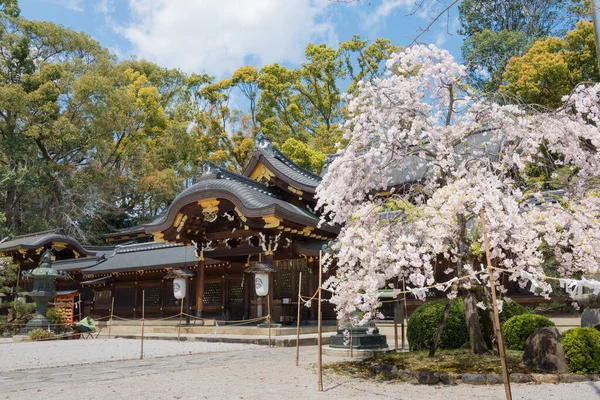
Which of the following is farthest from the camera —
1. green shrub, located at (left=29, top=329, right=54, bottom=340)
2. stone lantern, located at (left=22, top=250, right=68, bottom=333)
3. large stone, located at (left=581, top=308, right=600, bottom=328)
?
stone lantern, located at (left=22, top=250, right=68, bottom=333)

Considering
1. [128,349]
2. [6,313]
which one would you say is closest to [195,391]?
[128,349]

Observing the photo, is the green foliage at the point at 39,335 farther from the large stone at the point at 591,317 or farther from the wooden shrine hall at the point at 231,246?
the large stone at the point at 591,317

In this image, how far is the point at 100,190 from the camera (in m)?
33.5

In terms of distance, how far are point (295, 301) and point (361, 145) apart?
30.4 feet

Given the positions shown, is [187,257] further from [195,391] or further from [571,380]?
[571,380]

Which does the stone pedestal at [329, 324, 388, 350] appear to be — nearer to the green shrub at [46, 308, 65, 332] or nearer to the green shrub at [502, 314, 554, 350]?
the green shrub at [502, 314, 554, 350]

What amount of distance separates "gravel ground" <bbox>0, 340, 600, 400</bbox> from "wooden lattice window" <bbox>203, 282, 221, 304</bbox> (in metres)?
Answer: 8.41

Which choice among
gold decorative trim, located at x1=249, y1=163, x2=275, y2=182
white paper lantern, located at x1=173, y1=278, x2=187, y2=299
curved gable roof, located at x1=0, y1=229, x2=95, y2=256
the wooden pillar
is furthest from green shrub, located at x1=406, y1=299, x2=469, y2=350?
curved gable roof, located at x1=0, y1=229, x2=95, y2=256

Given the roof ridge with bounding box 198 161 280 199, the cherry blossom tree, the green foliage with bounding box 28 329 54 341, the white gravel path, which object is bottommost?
the white gravel path

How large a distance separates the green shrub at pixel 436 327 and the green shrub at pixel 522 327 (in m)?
0.78

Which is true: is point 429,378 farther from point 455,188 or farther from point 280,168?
point 280,168

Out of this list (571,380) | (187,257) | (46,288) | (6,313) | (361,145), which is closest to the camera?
(571,380)

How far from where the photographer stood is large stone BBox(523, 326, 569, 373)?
22.4ft

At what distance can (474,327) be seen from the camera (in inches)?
314
